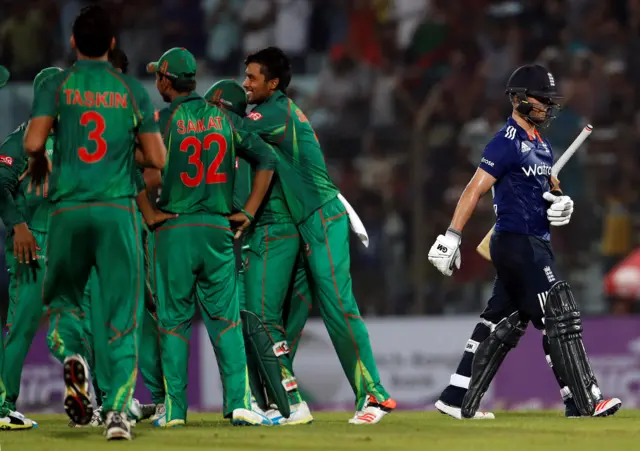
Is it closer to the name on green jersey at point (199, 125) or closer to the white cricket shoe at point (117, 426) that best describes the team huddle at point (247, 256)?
the name on green jersey at point (199, 125)

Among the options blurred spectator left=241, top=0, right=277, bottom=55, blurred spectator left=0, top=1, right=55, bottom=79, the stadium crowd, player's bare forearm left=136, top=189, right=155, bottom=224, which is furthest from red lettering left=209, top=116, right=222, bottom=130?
blurred spectator left=241, top=0, right=277, bottom=55

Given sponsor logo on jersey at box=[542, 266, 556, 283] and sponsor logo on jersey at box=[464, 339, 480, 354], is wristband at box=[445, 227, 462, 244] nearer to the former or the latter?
sponsor logo on jersey at box=[542, 266, 556, 283]

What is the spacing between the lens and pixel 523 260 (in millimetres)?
8461

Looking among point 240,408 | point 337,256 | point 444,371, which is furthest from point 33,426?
point 444,371

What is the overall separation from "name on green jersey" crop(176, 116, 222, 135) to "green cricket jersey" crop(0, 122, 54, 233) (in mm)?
1048

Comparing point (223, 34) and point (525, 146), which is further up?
point (223, 34)

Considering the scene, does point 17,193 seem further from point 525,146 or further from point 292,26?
point 292,26

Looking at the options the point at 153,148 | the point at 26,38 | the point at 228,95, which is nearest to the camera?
the point at 153,148

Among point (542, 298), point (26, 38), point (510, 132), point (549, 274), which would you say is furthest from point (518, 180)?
point (26, 38)

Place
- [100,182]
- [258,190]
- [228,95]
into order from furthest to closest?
[228,95] < [258,190] < [100,182]

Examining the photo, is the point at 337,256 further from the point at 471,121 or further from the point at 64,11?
the point at 64,11

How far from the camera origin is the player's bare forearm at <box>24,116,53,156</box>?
22.1 feet

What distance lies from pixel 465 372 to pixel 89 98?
11.5ft

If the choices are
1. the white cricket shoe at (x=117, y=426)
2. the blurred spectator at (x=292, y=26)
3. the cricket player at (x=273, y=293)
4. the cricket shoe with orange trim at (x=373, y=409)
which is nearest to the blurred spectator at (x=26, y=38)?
the blurred spectator at (x=292, y=26)
